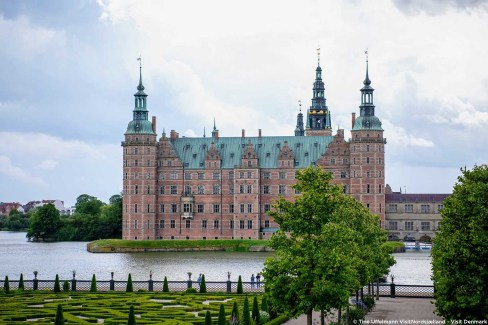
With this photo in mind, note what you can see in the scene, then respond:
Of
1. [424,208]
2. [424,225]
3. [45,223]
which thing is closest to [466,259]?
[424,225]

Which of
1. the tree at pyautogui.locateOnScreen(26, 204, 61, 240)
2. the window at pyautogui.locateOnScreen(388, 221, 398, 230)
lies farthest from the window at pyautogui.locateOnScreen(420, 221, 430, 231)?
the tree at pyautogui.locateOnScreen(26, 204, 61, 240)

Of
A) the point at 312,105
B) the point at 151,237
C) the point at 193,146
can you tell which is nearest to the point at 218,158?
the point at 193,146

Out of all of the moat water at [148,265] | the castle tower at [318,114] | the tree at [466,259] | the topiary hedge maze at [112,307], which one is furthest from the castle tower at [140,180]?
the tree at [466,259]

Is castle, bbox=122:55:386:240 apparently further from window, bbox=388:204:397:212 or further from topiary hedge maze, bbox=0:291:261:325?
topiary hedge maze, bbox=0:291:261:325

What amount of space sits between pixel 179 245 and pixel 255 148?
21086 mm

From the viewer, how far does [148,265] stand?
90.2 metres

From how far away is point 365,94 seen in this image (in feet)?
426

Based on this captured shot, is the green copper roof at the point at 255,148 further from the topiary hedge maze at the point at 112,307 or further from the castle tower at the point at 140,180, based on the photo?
the topiary hedge maze at the point at 112,307

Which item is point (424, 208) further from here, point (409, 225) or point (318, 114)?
point (318, 114)

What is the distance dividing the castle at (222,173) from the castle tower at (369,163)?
15 cm

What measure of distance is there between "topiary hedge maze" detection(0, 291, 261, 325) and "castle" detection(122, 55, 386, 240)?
79.7m

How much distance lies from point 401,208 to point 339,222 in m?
102

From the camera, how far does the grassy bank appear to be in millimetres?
119875

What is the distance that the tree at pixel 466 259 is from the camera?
30281 millimetres
